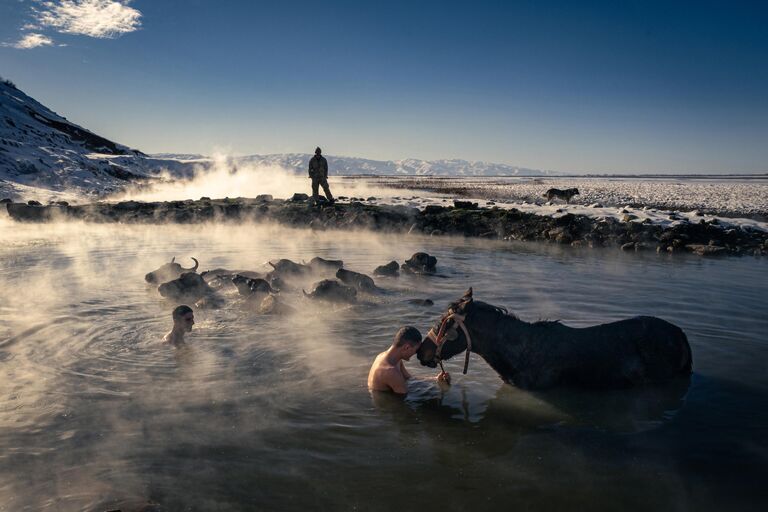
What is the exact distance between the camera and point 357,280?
14.2 meters

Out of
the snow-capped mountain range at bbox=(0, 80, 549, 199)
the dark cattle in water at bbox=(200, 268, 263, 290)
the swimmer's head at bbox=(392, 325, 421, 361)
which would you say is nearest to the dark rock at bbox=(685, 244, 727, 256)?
the dark cattle in water at bbox=(200, 268, 263, 290)

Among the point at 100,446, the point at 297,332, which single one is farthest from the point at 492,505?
the point at 297,332

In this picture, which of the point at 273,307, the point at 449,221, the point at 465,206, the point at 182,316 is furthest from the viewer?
the point at 465,206

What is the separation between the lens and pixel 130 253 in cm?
2045

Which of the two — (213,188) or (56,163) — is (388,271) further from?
(56,163)

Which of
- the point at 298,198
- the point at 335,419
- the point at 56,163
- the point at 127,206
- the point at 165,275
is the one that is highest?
the point at 56,163

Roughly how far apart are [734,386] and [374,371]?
17.2 ft

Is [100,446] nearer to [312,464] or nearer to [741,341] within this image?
[312,464]

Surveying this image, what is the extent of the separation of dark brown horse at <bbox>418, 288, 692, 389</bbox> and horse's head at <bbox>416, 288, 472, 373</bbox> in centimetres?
1

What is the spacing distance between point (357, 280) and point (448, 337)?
7173 millimetres

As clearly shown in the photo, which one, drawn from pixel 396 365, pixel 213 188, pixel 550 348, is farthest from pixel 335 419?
pixel 213 188

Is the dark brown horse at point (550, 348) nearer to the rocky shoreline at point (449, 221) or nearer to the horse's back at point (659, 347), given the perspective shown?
the horse's back at point (659, 347)

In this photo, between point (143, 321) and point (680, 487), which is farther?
point (143, 321)

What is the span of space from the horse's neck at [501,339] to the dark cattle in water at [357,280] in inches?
268
